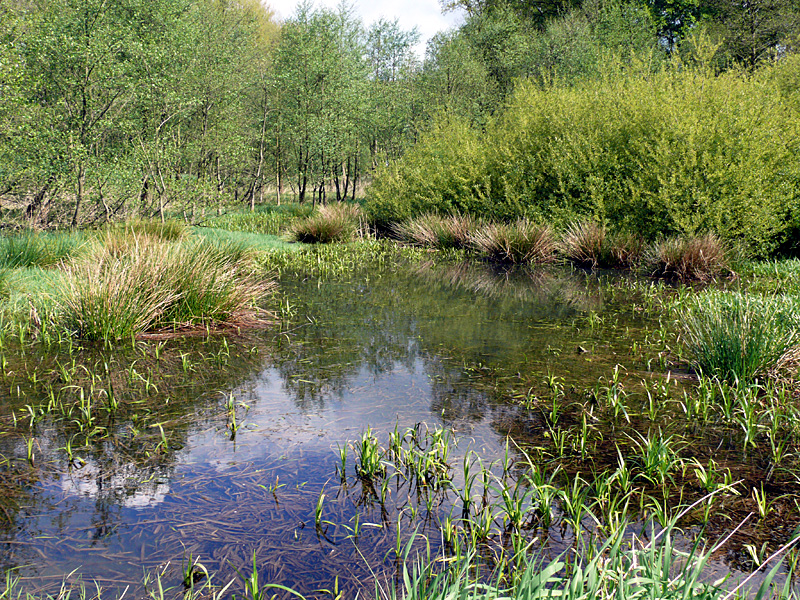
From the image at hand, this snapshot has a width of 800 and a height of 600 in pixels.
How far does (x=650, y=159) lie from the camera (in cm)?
1541

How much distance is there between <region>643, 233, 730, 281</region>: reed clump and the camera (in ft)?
42.3

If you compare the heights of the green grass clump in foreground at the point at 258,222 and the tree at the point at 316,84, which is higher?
the tree at the point at 316,84

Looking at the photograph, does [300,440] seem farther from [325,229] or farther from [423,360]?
[325,229]

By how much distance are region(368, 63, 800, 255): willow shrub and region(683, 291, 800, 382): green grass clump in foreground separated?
29.1 feet

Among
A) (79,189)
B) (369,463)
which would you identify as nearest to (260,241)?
(79,189)

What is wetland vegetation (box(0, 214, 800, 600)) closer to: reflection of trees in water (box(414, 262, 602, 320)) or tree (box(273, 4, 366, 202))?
reflection of trees in water (box(414, 262, 602, 320))

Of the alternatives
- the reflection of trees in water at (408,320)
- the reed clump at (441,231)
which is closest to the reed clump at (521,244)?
the reed clump at (441,231)

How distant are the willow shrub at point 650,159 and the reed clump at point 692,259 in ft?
3.24

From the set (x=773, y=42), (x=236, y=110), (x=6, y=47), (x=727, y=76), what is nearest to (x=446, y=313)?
(x=6, y=47)

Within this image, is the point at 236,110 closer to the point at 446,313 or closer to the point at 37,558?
the point at 446,313

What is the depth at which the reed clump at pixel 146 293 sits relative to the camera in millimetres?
7039

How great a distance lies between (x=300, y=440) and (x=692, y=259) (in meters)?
11.1

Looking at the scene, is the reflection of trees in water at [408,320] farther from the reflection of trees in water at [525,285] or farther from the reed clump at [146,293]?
the reed clump at [146,293]

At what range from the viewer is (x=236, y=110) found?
26891 mm
